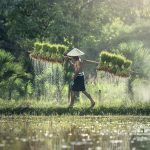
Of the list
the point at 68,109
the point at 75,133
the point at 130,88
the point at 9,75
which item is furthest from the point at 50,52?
the point at 75,133

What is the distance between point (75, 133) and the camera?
52.0 ft

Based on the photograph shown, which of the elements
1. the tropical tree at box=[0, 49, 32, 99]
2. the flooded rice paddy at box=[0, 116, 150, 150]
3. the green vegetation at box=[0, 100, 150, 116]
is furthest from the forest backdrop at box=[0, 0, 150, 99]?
the flooded rice paddy at box=[0, 116, 150, 150]

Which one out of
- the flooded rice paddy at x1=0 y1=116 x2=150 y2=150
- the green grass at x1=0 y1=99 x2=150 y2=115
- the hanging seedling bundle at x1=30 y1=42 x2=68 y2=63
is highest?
the hanging seedling bundle at x1=30 y1=42 x2=68 y2=63

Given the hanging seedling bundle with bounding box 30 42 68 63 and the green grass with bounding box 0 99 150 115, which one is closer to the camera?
the green grass with bounding box 0 99 150 115

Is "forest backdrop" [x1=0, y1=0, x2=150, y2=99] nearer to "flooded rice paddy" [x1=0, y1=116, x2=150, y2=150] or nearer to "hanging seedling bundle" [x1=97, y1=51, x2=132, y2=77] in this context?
"hanging seedling bundle" [x1=97, y1=51, x2=132, y2=77]

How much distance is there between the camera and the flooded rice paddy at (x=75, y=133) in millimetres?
13391

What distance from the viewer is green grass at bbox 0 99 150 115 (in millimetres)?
21406

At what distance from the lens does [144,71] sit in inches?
998

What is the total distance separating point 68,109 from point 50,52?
2985 millimetres

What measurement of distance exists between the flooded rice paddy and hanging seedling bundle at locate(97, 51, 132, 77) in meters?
3.57

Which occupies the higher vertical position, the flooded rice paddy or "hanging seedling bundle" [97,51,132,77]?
"hanging seedling bundle" [97,51,132,77]

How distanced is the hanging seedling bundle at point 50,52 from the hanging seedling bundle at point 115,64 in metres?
1.24

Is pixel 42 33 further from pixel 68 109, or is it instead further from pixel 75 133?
pixel 75 133

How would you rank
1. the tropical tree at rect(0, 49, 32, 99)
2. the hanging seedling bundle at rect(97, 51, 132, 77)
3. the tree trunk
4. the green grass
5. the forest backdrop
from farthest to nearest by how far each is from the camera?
the tree trunk
the forest backdrop
the tropical tree at rect(0, 49, 32, 99)
the hanging seedling bundle at rect(97, 51, 132, 77)
the green grass
